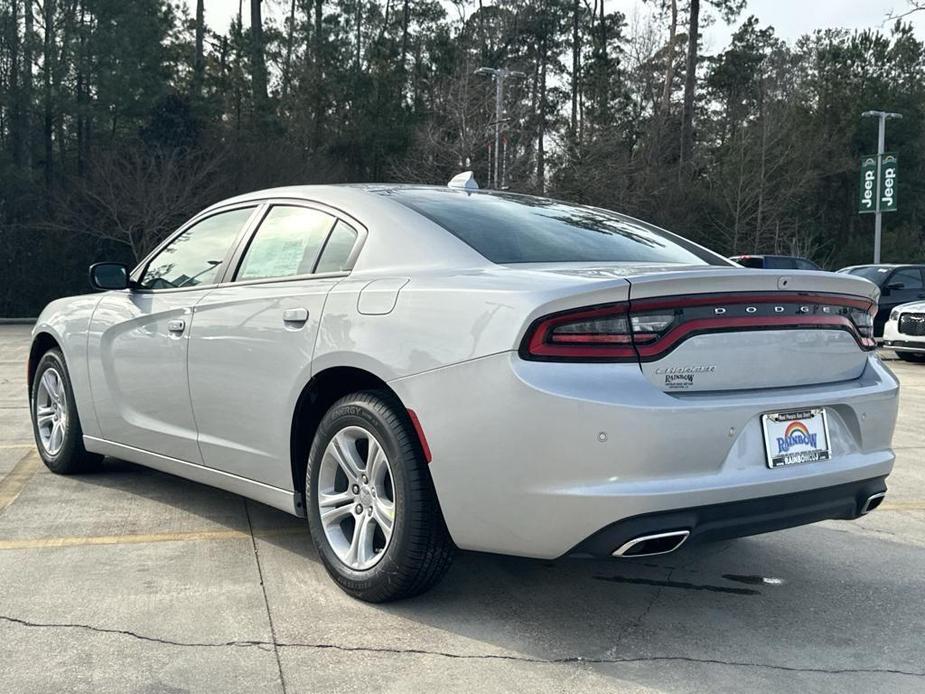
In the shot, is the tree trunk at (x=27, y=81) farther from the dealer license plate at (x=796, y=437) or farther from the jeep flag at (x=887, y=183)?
the dealer license plate at (x=796, y=437)

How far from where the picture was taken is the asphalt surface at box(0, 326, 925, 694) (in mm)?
2967

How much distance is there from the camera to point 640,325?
9.98ft

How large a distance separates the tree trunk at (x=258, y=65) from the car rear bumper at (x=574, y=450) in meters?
35.3

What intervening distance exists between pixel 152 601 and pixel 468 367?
4.96 ft

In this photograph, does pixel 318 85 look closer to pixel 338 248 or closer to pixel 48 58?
pixel 48 58

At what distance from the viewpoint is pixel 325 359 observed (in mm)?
3600

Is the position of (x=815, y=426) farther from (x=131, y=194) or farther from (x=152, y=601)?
(x=131, y=194)

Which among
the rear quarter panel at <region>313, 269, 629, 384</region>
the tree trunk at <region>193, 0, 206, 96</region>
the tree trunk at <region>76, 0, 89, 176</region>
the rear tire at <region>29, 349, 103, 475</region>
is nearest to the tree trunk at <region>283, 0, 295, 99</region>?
the tree trunk at <region>193, 0, 206, 96</region>

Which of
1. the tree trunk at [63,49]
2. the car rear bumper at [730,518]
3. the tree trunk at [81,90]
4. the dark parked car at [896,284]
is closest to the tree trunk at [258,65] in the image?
the tree trunk at [81,90]

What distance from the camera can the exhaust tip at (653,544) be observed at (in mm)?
2967

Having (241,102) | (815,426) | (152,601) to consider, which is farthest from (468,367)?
(241,102)

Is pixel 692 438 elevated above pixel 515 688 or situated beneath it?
elevated above

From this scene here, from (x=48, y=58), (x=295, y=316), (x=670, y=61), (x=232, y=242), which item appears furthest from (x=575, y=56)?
(x=295, y=316)

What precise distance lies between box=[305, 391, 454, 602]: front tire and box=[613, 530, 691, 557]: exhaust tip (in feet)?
2.17
